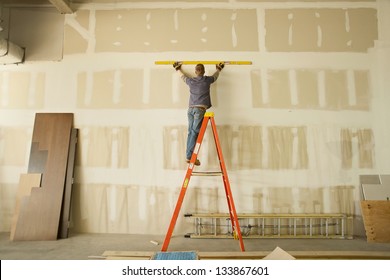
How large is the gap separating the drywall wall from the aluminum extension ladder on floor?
0.12 metres

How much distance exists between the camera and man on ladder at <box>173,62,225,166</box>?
10.6ft

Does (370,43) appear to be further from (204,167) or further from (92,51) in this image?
(92,51)

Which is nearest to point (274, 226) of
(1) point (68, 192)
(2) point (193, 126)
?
(2) point (193, 126)

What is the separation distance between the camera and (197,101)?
327cm

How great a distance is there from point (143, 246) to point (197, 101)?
1.83 meters

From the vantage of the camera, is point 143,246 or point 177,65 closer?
point 143,246

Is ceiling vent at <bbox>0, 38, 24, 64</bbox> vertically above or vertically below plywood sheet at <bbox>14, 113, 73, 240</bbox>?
above

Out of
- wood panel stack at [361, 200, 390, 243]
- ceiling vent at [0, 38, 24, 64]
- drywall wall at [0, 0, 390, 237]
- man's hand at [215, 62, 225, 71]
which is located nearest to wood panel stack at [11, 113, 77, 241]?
drywall wall at [0, 0, 390, 237]

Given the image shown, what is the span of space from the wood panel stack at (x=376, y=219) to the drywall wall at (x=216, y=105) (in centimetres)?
17

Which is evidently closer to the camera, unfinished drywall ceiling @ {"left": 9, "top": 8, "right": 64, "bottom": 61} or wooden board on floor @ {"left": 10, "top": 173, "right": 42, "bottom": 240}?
wooden board on floor @ {"left": 10, "top": 173, "right": 42, "bottom": 240}

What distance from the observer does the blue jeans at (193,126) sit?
3229 millimetres

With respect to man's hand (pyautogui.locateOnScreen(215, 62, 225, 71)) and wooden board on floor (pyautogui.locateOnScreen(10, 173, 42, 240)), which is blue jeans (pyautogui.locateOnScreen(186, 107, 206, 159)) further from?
wooden board on floor (pyautogui.locateOnScreen(10, 173, 42, 240))

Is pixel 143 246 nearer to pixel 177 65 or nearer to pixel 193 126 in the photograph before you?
pixel 193 126

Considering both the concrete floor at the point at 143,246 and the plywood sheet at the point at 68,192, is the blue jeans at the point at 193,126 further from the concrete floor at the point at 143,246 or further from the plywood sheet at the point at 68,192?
the plywood sheet at the point at 68,192
